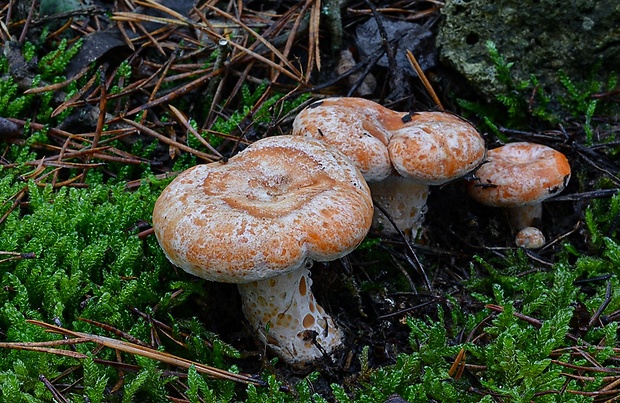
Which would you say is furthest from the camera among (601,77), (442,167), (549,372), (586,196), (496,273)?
(601,77)

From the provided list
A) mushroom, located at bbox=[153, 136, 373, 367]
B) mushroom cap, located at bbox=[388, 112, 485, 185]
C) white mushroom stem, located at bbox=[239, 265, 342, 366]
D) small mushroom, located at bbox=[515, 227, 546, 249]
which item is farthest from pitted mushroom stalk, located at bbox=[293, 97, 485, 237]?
small mushroom, located at bbox=[515, 227, 546, 249]

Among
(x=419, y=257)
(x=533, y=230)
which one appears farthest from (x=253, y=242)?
(x=533, y=230)

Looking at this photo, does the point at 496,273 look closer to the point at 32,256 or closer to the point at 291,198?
the point at 291,198

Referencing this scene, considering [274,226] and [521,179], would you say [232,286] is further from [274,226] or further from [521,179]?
[521,179]

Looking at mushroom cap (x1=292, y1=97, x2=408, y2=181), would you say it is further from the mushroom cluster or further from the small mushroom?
the small mushroom

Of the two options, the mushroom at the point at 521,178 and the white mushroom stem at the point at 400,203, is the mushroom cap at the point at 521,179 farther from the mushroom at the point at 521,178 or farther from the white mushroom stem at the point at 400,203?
the white mushroom stem at the point at 400,203

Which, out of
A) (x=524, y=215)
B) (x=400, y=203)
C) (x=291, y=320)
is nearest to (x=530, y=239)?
(x=524, y=215)
